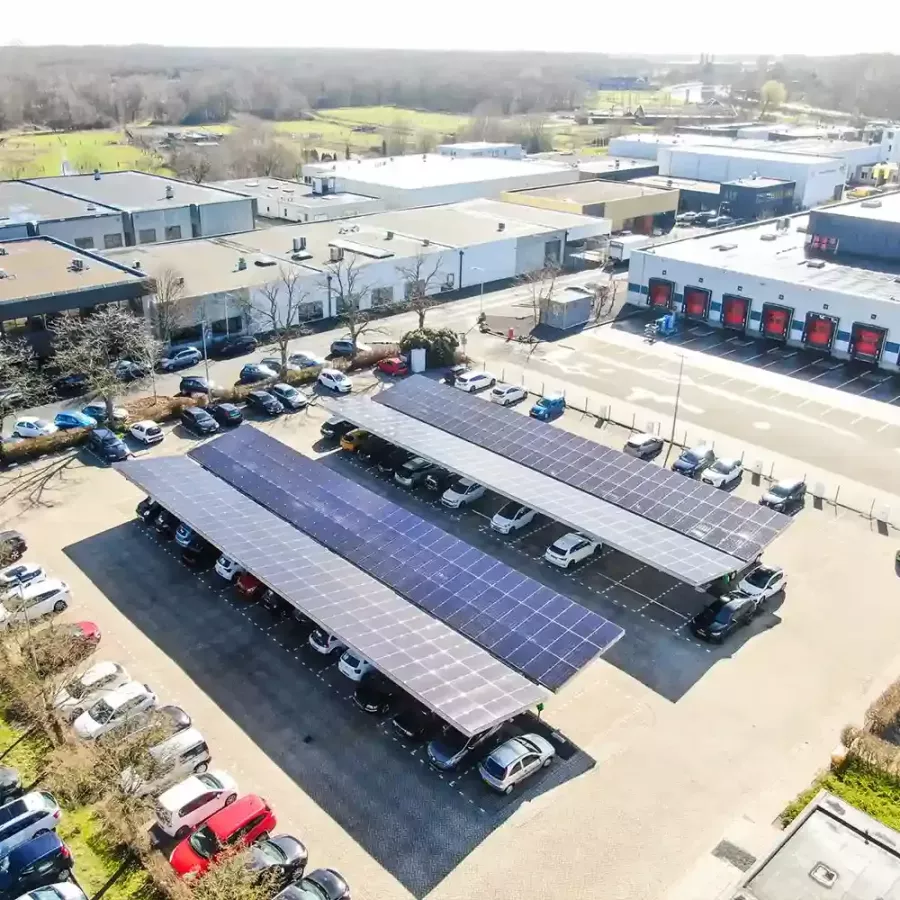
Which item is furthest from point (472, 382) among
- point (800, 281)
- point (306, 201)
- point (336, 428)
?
point (306, 201)

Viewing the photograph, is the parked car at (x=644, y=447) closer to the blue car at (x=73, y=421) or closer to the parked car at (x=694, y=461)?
Result: the parked car at (x=694, y=461)

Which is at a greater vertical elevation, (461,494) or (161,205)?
(161,205)

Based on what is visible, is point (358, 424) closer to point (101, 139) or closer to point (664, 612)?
point (664, 612)

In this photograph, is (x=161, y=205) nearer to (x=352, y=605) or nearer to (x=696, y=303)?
(x=696, y=303)

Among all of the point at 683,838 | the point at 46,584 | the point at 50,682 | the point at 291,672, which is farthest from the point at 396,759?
the point at 46,584

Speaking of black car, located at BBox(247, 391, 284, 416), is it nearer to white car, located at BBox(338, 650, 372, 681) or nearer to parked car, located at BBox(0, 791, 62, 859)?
white car, located at BBox(338, 650, 372, 681)

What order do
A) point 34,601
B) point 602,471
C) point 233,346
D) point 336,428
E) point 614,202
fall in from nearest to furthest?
point 34,601 → point 602,471 → point 336,428 → point 233,346 → point 614,202
